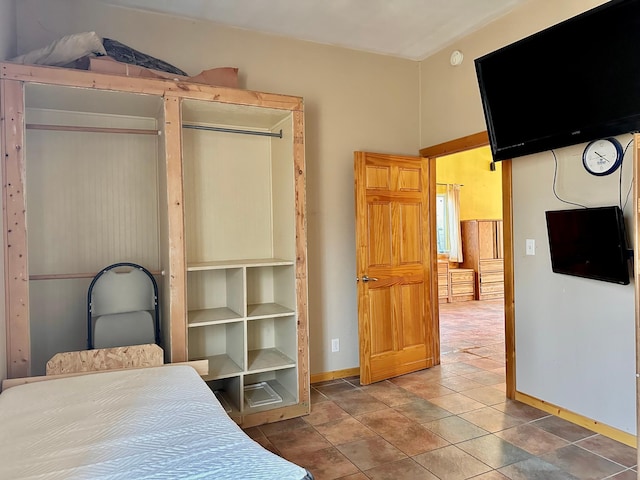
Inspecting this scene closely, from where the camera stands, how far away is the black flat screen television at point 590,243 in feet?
8.25

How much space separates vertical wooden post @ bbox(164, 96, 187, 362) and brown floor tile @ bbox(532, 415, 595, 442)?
248 cm

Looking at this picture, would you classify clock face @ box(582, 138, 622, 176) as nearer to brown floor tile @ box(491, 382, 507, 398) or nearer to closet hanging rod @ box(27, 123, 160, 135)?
brown floor tile @ box(491, 382, 507, 398)

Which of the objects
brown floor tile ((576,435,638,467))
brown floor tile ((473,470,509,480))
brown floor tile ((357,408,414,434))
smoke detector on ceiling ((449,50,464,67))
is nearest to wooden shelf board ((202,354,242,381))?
brown floor tile ((357,408,414,434))

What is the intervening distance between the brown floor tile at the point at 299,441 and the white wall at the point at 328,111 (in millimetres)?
963

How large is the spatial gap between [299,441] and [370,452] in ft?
1.53

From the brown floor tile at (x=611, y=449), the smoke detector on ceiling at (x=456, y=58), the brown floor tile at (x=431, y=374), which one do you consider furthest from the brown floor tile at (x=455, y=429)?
the smoke detector on ceiling at (x=456, y=58)

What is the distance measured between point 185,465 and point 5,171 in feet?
6.35

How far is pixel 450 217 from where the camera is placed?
8078 mm

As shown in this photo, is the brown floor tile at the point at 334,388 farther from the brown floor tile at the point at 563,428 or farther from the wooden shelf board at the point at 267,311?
the brown floor tile at the point at 563,428

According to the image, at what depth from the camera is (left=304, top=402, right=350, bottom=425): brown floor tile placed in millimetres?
3051

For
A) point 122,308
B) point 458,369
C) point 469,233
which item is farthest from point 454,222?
point 122,308

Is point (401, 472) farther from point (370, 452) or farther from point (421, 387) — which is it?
point (421, 387)

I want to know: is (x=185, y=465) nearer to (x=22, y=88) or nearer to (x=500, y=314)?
(x=22, y=88)

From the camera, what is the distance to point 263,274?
357 cm
